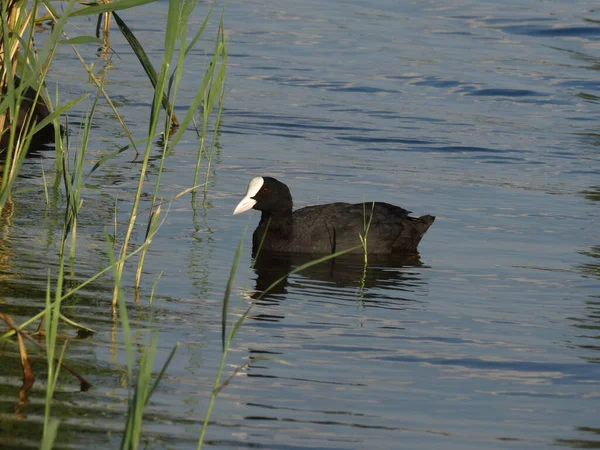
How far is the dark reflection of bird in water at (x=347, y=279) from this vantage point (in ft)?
21.3

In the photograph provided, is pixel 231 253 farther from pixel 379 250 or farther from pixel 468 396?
pixel 468 396

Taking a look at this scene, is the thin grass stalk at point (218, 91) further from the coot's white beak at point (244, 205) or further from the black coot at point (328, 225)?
the black coot at point (328, 225)

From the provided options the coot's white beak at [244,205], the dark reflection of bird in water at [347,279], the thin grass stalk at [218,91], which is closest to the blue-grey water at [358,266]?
the dark reflection of bird in water at [347,279]

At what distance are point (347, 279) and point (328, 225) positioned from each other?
0.89 meters

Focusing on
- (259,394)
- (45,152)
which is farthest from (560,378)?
(45,152)

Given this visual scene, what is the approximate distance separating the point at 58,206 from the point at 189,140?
2848 millimetres

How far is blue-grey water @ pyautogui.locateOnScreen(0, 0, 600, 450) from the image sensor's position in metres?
4.34

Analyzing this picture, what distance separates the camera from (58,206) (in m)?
7.89

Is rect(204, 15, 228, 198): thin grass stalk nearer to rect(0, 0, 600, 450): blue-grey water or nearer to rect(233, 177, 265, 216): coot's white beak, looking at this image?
rect(233, 177, 265, 216): coot's white beak

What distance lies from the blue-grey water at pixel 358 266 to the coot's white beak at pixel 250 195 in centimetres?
19

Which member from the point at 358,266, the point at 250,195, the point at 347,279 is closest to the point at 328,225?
the point at 358,266

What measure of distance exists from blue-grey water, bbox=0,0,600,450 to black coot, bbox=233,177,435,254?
0.21 meters

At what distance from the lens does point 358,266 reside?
25.1ft

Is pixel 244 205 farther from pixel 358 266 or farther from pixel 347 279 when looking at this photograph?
pixel 347 279
